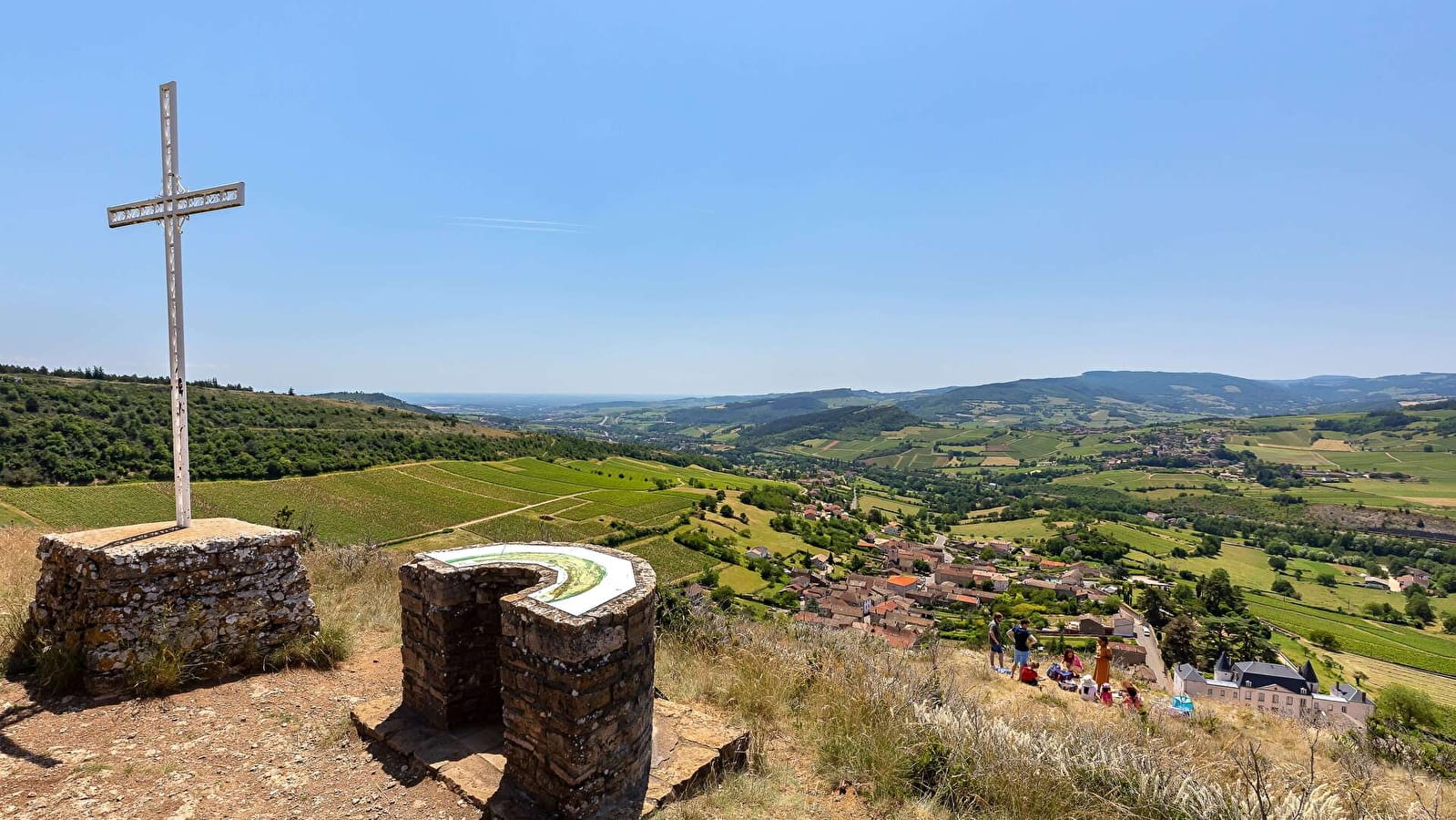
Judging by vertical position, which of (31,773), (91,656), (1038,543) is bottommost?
(1038,543)

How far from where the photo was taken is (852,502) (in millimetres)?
101250

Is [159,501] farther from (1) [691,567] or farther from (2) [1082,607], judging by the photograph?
(2) [1082,607]

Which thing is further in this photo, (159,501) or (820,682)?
(159,501)

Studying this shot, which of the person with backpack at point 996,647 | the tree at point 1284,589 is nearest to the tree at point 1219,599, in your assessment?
the tree at point 1284,589

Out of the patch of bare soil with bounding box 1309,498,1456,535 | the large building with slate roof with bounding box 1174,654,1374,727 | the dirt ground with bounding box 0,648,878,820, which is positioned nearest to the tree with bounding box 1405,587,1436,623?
the large building with slate roof with bounding box 1174,654,1374,727

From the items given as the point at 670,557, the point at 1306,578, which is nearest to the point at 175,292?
the point at 670,557

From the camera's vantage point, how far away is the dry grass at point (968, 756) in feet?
14.7

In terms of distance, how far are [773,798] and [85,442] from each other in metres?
53.0

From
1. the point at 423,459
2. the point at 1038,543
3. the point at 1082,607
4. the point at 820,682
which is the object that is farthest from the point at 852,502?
the point at 820,682

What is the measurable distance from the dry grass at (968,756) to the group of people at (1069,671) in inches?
78.1

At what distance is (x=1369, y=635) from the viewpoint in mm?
43875

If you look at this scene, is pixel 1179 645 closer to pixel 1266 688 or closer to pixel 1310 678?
pixel 1310 678

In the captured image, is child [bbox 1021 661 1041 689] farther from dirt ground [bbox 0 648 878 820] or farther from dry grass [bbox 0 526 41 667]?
dry grass [bbox 0 526 41 667]

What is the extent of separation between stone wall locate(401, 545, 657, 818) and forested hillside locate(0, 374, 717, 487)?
150ft
